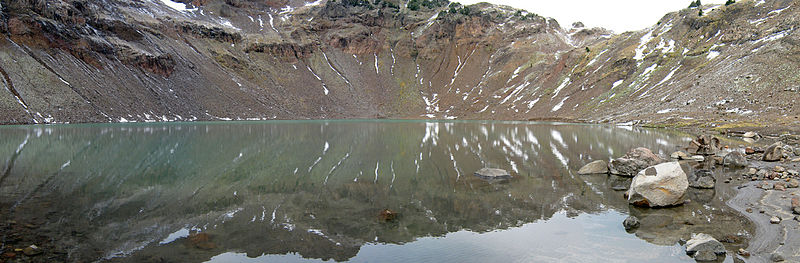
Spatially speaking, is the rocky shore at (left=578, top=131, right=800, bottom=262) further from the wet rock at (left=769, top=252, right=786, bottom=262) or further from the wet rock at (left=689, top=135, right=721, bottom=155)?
the wet rock at (left=689, top=135, right=721, bottom=155)

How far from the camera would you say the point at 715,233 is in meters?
11.1

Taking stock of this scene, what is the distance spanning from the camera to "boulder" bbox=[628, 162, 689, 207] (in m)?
14.2

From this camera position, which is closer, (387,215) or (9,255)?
(9,255)

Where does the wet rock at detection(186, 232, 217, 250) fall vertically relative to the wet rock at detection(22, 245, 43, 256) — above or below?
below

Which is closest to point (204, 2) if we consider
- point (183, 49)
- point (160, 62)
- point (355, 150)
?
point (183, 49)

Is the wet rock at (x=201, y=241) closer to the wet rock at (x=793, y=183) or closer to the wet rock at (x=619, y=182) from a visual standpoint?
the wet rock at (x=619, y=182)

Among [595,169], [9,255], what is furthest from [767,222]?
[9,255]

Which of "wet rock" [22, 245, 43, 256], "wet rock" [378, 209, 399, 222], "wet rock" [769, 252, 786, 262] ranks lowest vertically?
"wet rock" [378, 209, 399, 222]

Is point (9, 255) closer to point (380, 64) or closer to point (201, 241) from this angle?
point (201, 241)

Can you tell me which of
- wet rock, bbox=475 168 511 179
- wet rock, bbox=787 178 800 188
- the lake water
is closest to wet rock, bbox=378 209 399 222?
the lake water

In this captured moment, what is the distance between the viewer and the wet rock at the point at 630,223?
39.7ft

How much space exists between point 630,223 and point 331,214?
9548 mm

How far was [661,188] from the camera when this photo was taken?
14281 mm

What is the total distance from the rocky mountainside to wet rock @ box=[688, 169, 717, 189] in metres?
47.2
